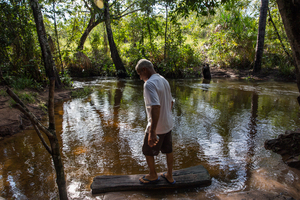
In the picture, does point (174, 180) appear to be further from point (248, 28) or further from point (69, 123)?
point (248, 28)

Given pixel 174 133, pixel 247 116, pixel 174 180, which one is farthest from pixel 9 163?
pixel 247 116

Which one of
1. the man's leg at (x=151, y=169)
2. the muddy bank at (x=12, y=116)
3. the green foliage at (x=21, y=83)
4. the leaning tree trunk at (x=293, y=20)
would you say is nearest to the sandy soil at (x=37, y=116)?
the muddy bank at (x=12, y=116)

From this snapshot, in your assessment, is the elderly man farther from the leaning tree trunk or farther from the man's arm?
the leaning tree trunk

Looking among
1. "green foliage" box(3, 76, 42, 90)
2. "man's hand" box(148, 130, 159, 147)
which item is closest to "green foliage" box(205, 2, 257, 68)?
"green foliage" box(3, 76, 42, 90)

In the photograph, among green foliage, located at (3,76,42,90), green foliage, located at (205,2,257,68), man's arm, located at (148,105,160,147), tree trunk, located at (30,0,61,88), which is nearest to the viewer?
man's arm, located at (148,105,160,147)

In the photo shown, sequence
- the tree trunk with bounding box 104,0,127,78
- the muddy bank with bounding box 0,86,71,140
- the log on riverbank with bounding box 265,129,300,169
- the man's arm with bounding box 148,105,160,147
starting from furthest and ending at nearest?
the tree trunk with bounding box 104,0,127,78 → the muddy bank with bounding box 0,86,71,140 → the log on riverbank with bounding box 265,129,300,169 → the man's arm with bounding box 148,105,160,147

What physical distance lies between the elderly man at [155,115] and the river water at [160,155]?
Result: 1.64 feet

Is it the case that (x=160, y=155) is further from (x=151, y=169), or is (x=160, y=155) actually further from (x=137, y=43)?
(x=137, y=43)

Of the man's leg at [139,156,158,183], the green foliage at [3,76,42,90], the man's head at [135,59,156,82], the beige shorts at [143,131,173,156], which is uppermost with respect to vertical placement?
the man's head at [135,59,156,82]

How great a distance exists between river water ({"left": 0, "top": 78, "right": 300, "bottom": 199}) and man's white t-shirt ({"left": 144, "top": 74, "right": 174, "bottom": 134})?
0.94m

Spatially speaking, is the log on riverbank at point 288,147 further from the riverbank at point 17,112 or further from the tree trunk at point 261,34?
the tree trunk at point 261,34

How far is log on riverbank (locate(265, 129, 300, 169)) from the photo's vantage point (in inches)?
135

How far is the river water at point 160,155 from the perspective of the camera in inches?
117

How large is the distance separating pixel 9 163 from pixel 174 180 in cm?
295
